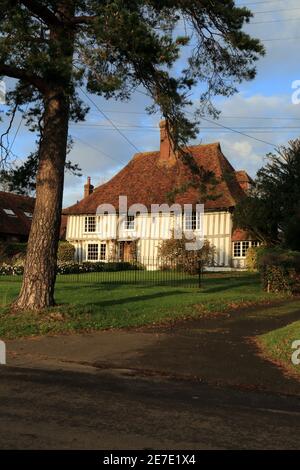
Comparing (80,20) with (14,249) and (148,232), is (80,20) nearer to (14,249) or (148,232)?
(148,232)

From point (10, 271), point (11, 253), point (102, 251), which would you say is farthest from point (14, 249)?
point (10, 271)

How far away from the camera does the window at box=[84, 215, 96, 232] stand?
140 ft

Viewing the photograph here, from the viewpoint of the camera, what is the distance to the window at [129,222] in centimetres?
4109

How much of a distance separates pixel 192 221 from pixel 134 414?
3281cm

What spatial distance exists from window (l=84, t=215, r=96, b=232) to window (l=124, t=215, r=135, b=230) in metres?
2.64

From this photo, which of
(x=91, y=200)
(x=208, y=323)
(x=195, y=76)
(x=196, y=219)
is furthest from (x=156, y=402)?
(x=91, y=200)

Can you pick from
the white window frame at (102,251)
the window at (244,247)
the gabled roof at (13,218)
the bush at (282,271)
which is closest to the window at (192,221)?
the window at (244,247)

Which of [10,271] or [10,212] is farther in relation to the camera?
[10,212]

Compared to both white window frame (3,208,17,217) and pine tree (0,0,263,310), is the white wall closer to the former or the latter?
white window frame (3,208,17,217)

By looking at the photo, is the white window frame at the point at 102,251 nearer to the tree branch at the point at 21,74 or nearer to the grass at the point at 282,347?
the tree branch at the point at 21,74

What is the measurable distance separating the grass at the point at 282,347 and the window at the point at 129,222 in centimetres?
2969

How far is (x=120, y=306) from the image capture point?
51.1 ft

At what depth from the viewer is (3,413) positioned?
20.4 feet

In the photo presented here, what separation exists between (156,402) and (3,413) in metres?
1.84
